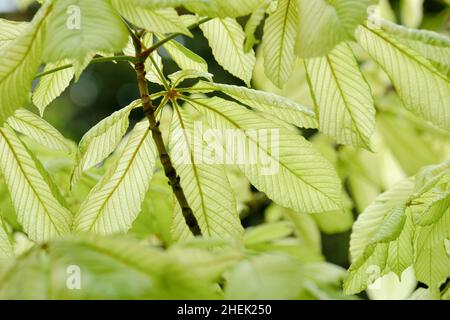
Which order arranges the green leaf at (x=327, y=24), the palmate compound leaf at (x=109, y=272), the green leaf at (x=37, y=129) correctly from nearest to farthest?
the palmate compound leaf at (x=109, y=272) < the green leaf at (x=327, y=24) < the green leaf at (x=37, y=129)

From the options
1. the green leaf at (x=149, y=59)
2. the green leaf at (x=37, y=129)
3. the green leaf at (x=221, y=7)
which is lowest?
the green leaf at (x=37, y=129)

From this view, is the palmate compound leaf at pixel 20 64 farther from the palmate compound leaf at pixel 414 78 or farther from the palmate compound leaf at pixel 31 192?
the palmate compound leaf at pixel 414 78

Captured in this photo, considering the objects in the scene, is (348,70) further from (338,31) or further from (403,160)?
(403,160)

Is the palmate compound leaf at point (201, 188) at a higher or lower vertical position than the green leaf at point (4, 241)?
higher

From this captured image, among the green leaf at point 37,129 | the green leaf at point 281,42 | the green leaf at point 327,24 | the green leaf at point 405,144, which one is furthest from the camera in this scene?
the green leaf at point 405,144

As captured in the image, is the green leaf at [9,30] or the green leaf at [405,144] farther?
the green leaf at [405,144]

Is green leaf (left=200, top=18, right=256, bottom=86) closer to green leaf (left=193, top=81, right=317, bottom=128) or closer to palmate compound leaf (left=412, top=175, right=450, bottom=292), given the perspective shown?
green leaf (left=193, top=81, right=317, bottom=128)

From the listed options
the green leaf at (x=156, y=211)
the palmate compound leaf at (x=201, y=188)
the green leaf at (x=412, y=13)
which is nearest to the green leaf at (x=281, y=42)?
the palmate compound leaf at (x=201, y=188)
